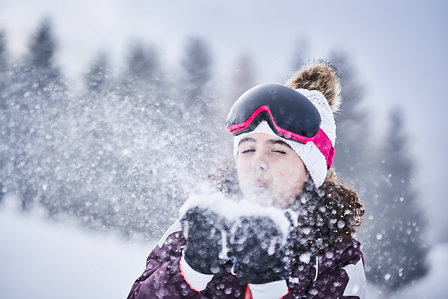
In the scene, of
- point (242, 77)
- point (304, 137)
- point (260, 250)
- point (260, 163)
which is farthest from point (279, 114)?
point (242, 77)

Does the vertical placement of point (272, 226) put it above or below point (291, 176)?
below

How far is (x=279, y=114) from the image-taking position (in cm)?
188

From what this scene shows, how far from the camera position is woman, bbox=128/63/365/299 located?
52.9 inches

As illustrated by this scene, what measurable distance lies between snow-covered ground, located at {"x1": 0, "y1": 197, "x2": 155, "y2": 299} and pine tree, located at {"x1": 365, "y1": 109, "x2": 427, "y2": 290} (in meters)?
10.7

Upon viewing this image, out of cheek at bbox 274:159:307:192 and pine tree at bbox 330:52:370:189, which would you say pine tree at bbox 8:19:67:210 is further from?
pine tree at bbox 330:52:370:189

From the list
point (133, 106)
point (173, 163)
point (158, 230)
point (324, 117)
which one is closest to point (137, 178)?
point (158, 230)

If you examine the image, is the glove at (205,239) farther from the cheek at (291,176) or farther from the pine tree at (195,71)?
the pine tree at (195,71)

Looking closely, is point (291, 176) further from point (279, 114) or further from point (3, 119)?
point (3, 119)

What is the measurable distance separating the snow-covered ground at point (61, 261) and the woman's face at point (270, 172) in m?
3.48

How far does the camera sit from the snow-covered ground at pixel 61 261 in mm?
3758

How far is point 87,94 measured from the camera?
32.0 ft

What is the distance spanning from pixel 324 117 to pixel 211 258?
1.54 meters

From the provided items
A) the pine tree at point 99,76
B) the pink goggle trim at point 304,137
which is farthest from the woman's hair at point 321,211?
the pine tree at point 99,76

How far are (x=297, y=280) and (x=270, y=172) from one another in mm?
718
